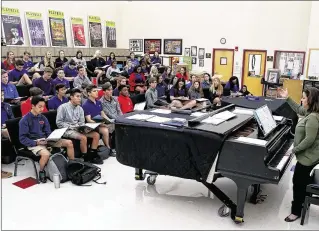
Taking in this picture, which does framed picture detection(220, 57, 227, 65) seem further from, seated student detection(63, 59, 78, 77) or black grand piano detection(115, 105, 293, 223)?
black grand piano detection(115, 105, 293, 223)

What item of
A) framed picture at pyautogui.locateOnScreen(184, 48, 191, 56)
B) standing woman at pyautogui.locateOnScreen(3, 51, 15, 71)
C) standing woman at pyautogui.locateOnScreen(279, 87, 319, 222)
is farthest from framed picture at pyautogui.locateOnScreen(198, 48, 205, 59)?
standing woman at pyautogui.locateOnScreen(279, 87, 319, 222)

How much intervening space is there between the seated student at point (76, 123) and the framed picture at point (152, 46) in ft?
30.9

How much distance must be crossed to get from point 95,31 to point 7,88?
8.08 meters

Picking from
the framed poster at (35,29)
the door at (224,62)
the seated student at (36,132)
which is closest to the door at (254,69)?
the door at (224,62)

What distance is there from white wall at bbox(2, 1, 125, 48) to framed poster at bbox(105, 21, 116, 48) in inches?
8.9

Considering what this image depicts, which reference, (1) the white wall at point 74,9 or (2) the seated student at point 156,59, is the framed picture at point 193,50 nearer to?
(2) the seated student at point 156,59

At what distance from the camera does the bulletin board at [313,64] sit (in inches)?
396

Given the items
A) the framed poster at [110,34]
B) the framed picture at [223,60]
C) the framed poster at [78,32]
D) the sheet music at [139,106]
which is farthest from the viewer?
the framed poster at [110,34]

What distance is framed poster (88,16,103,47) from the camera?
13.4 m

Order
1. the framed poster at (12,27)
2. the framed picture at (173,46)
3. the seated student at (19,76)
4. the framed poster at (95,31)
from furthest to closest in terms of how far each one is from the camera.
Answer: the framed picture at (173,46) < the framed poster at (95,31) < the framed poster at (12,27) < the seated student at (19,76)

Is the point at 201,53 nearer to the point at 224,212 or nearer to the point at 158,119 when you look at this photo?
the point at 158,119

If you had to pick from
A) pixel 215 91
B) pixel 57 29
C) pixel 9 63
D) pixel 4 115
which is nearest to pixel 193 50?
pixel 57 29

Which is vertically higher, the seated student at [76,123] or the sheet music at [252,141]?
the sheet music at [252,141]

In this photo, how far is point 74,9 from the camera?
1266 cm
